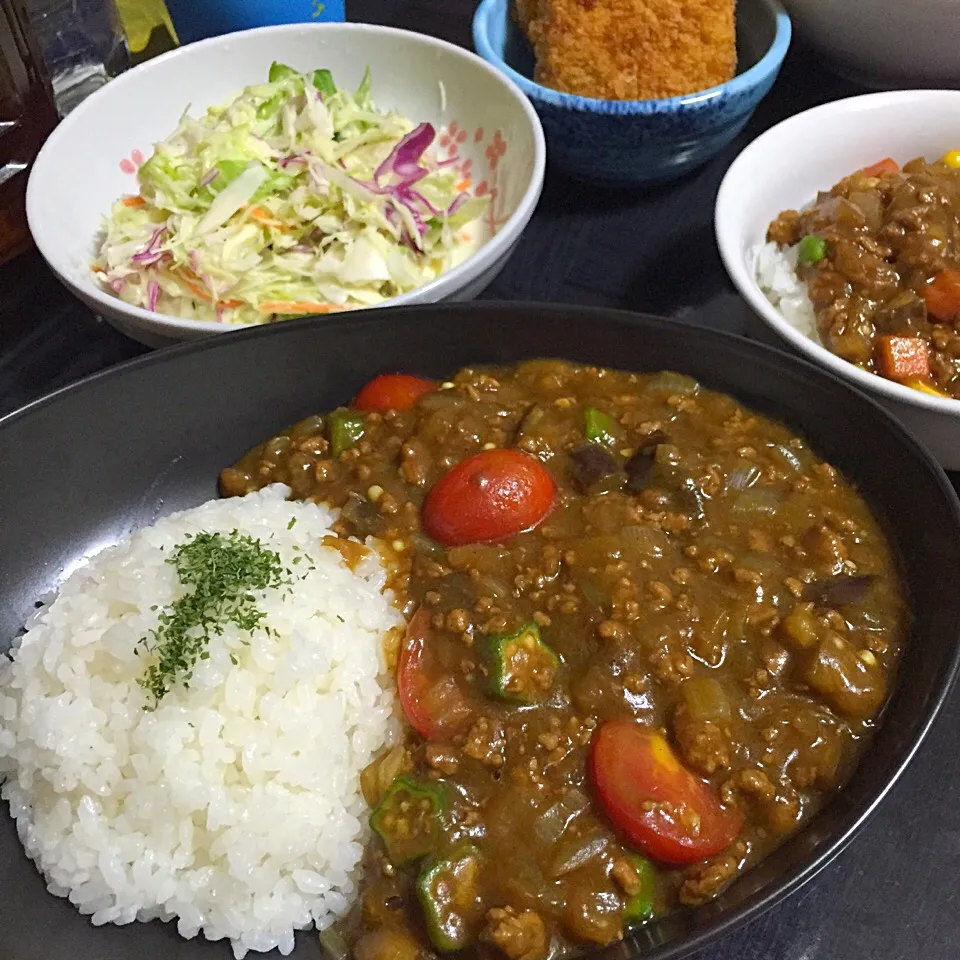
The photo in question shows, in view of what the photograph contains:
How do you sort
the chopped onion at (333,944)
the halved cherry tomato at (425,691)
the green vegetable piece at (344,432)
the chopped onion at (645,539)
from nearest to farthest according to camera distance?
the chopped onion at (333,944), the halved cherry tomato at (425,691), the chopped onion at (645,539), the green vegetable piece at (344,432)

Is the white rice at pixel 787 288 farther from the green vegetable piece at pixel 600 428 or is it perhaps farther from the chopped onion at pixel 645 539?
the chopped onion at pixel 645 539

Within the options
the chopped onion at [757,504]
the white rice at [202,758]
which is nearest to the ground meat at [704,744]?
the chopped onion at [757,504]

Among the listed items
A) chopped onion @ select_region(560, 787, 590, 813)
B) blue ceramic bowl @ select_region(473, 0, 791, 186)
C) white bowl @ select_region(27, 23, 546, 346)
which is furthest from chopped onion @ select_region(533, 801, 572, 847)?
blue ceramic bowl @ select_region(473, 0, 791, 186)

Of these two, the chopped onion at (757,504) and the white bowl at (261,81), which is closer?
the chopped onion at (757,504)

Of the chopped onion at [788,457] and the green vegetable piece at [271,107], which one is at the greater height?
the green vegetable piece at [271,107]

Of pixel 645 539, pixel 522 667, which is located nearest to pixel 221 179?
pixel 645 539

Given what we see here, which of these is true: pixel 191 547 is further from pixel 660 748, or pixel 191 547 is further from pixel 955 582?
pixel 955 582
